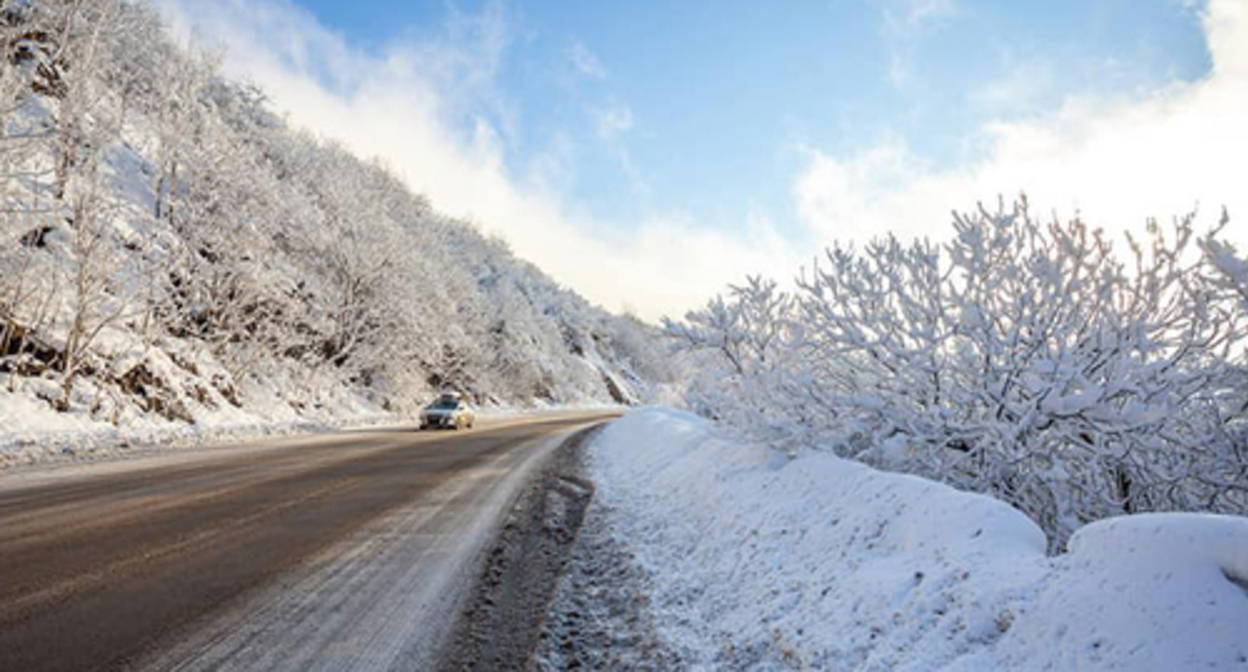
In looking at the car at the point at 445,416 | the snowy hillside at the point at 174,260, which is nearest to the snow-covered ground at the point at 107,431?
the snowy hillside at the point at 174,260

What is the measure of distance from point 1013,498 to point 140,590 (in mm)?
7322

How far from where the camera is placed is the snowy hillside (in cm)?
1556

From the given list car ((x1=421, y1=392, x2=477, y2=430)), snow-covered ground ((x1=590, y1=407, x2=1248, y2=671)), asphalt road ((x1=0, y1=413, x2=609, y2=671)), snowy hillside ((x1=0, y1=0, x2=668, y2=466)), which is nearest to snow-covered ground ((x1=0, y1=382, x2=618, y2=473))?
snowy hillside ((x1=0, y1=0, x2=668, y2=466))

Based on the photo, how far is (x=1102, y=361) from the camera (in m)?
5.08

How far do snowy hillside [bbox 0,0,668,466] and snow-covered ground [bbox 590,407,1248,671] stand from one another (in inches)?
376

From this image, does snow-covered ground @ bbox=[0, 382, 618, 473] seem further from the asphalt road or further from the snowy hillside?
the asphalt road

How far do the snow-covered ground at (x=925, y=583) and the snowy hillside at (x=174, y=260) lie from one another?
9.55 m

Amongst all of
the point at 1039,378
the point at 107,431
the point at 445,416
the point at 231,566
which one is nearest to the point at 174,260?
the point at 107,431

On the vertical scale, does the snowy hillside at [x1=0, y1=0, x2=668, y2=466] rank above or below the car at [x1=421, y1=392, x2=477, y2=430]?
above

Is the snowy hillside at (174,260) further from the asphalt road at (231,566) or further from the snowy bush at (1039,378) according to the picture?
the snowy bush at (1039,378)

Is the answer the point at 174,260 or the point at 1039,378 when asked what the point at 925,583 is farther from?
the point at 174,260

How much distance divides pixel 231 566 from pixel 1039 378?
7.13m

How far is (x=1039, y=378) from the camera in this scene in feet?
17.2

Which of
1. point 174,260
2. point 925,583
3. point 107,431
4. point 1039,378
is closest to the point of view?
point 925,583
